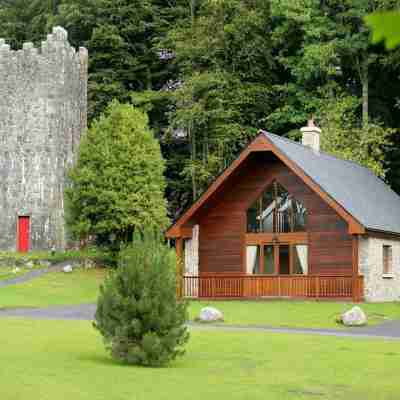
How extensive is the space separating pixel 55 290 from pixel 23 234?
52.9ft

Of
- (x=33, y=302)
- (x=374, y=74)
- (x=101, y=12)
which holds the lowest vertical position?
(x=33, y=302)

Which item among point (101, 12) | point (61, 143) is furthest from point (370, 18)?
point (101, 12)

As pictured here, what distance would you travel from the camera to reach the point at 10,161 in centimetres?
5431

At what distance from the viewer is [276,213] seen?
33688 millimetres

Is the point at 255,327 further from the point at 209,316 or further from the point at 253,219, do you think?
the point at 253,219

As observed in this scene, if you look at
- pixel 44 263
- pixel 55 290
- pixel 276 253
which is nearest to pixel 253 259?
pixel 276 253

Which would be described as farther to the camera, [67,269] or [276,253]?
[67,269]

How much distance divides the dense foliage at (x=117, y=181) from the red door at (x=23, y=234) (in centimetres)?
551

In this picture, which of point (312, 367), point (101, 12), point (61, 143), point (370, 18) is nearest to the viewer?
point (370, 18)

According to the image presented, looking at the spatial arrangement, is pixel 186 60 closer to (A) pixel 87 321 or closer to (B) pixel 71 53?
(B) pixel 71 53

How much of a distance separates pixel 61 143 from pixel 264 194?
909 inches

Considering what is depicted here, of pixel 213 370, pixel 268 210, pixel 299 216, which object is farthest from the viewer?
pixel 268 210

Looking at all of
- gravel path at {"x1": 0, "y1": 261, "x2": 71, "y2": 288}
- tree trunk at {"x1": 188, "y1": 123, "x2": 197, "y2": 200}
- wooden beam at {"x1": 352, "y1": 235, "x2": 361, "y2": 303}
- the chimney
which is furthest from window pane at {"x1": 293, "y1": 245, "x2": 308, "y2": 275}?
tree trunk at {"x1": 188, "y1": 123, "x2": 197, "y2": 200}

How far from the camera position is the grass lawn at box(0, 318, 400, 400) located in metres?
11.7
